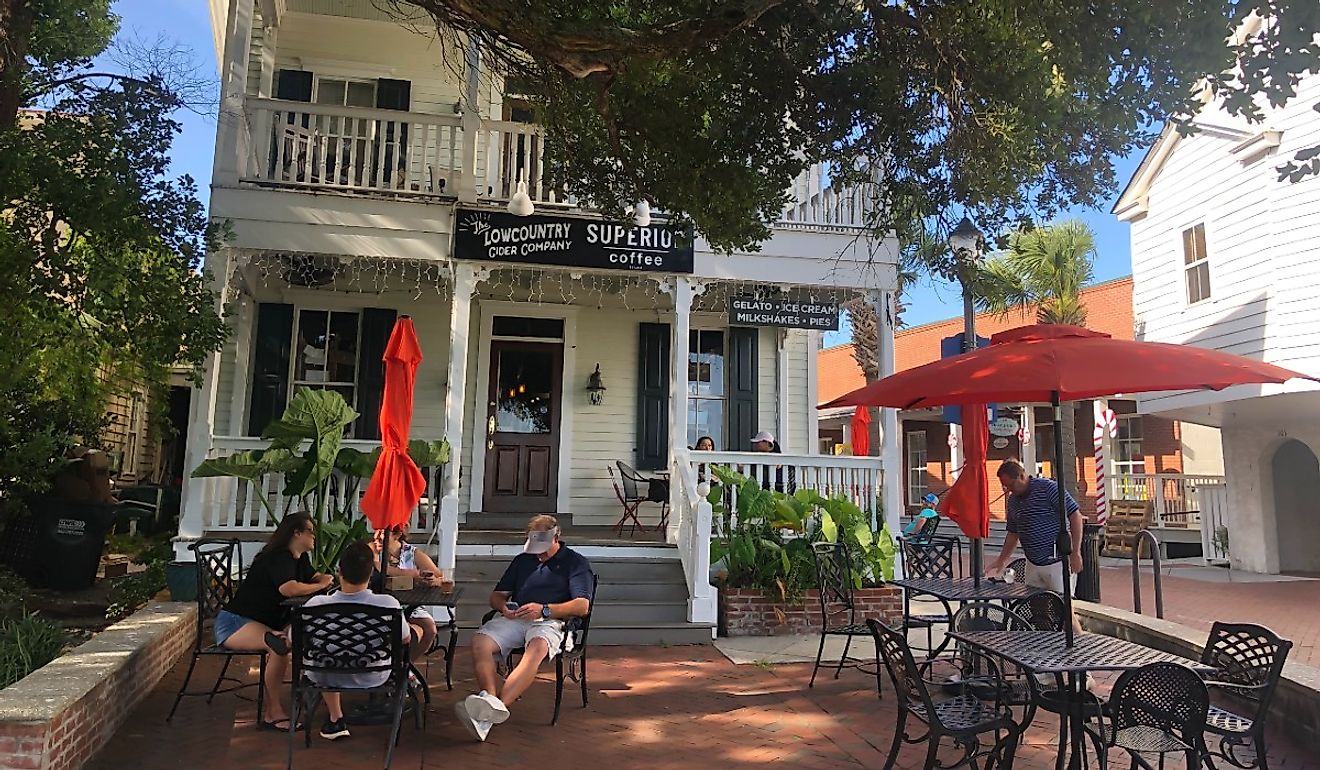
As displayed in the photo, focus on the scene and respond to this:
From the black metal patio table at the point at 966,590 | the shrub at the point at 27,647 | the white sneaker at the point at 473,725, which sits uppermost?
the black metal patio table at the point at 966,590

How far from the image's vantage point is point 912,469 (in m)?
27.4

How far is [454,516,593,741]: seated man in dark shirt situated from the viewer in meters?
4.76

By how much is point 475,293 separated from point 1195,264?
36.6ft

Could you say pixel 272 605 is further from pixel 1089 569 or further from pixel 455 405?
pixel 1089 569

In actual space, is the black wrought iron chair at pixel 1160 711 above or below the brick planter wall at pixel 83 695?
above

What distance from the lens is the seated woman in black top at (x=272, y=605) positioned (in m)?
4.92

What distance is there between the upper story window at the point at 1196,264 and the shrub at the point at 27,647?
48.9 feet

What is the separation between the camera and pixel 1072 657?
13.2 ft

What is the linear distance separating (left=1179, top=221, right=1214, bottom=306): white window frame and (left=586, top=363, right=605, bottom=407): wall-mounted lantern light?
945 centimetres

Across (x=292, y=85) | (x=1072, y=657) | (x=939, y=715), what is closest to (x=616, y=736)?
(x=939, y=715)

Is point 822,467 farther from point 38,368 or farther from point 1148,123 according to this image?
point 38,368

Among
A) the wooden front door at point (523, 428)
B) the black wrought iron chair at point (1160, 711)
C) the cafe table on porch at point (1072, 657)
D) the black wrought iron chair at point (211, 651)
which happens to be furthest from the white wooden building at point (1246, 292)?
the black wrought iron chair at point (211, 651)

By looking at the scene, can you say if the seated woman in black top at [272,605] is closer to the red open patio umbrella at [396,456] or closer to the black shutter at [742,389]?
the red open patio umbrella at [396,456]

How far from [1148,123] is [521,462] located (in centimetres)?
794
